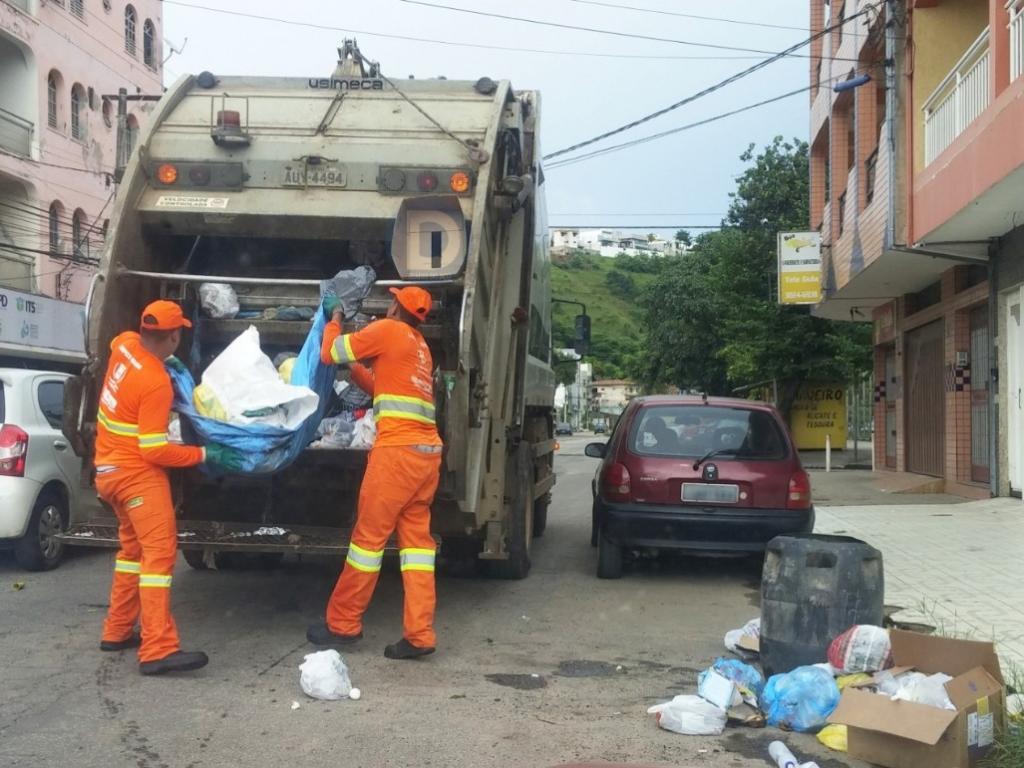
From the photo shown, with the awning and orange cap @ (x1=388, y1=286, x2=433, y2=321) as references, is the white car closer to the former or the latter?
orange cap @ (x1=388, y1=286, x2=433, y2=321)

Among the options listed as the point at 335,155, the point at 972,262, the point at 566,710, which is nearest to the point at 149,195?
the point at 335,155

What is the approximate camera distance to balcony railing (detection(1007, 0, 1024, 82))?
32.6ft

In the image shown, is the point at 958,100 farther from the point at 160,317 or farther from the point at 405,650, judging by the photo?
the point at 160,317

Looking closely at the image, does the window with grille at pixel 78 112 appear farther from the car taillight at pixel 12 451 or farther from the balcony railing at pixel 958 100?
the balcony railing at pixel 958 100

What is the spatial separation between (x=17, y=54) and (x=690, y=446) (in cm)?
1938

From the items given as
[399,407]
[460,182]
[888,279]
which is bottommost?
[399,407]

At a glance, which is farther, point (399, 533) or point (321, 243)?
point (321, 243)

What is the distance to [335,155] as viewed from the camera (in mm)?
6426

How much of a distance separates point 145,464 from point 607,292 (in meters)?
107

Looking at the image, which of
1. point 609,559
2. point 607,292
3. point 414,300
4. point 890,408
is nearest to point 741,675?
point 414,300

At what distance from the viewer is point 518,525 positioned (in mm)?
7676

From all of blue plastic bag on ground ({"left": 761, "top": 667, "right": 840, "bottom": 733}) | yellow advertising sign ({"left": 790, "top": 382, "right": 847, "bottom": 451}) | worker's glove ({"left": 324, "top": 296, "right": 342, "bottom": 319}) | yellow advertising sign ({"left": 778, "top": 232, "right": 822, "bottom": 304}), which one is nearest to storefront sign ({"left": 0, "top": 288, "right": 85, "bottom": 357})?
yellow advertising sign ({"left": 778, "top": 232, "right": 822, "bottom": 304})

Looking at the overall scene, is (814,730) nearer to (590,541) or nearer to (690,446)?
(690,446)

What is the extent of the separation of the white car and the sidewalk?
597 centimetres
